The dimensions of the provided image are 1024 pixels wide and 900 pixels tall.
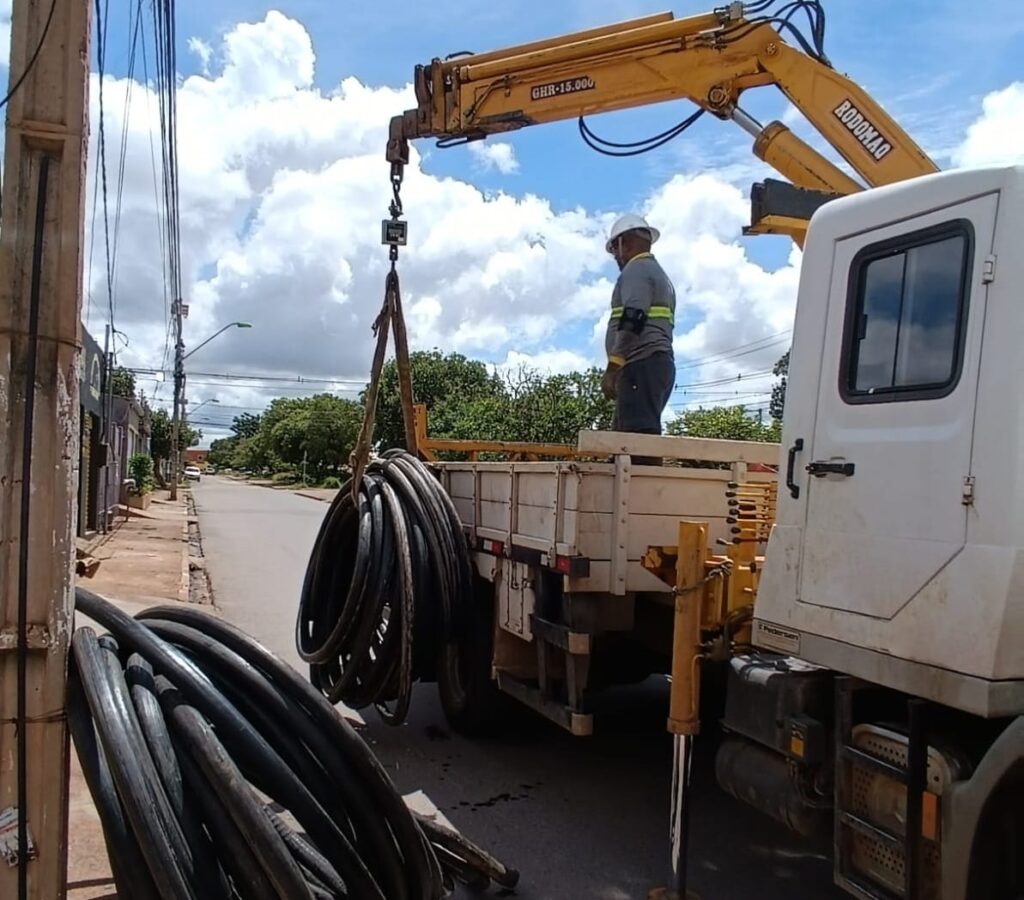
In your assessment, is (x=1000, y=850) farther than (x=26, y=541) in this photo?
Yes

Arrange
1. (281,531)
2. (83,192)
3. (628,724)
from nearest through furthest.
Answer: (83,192), (628,724), (281,531)

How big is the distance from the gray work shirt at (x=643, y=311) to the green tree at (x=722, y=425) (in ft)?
38.3

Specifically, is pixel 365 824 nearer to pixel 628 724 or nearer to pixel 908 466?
pixel 908 466

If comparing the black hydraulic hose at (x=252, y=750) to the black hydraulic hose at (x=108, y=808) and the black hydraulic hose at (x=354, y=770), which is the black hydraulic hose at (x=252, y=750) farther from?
the black hydraulic hose at (x=108, y=808)

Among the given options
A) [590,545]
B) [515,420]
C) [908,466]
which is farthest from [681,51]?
[515,420]

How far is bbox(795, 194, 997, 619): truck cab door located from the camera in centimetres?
274

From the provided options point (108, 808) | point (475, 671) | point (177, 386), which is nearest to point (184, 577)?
point (475, 671)

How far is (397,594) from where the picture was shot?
220 inches

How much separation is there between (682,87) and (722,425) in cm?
1375

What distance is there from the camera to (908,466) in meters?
2.88

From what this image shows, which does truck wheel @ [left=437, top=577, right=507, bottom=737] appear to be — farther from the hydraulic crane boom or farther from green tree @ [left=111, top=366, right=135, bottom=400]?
green tree @ [left=111, top=366, right=135, bottom=400]

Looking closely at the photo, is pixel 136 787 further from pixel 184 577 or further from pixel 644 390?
pixel 184 577

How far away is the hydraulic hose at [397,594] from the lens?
5.61m

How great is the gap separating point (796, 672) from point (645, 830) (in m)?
1.87
